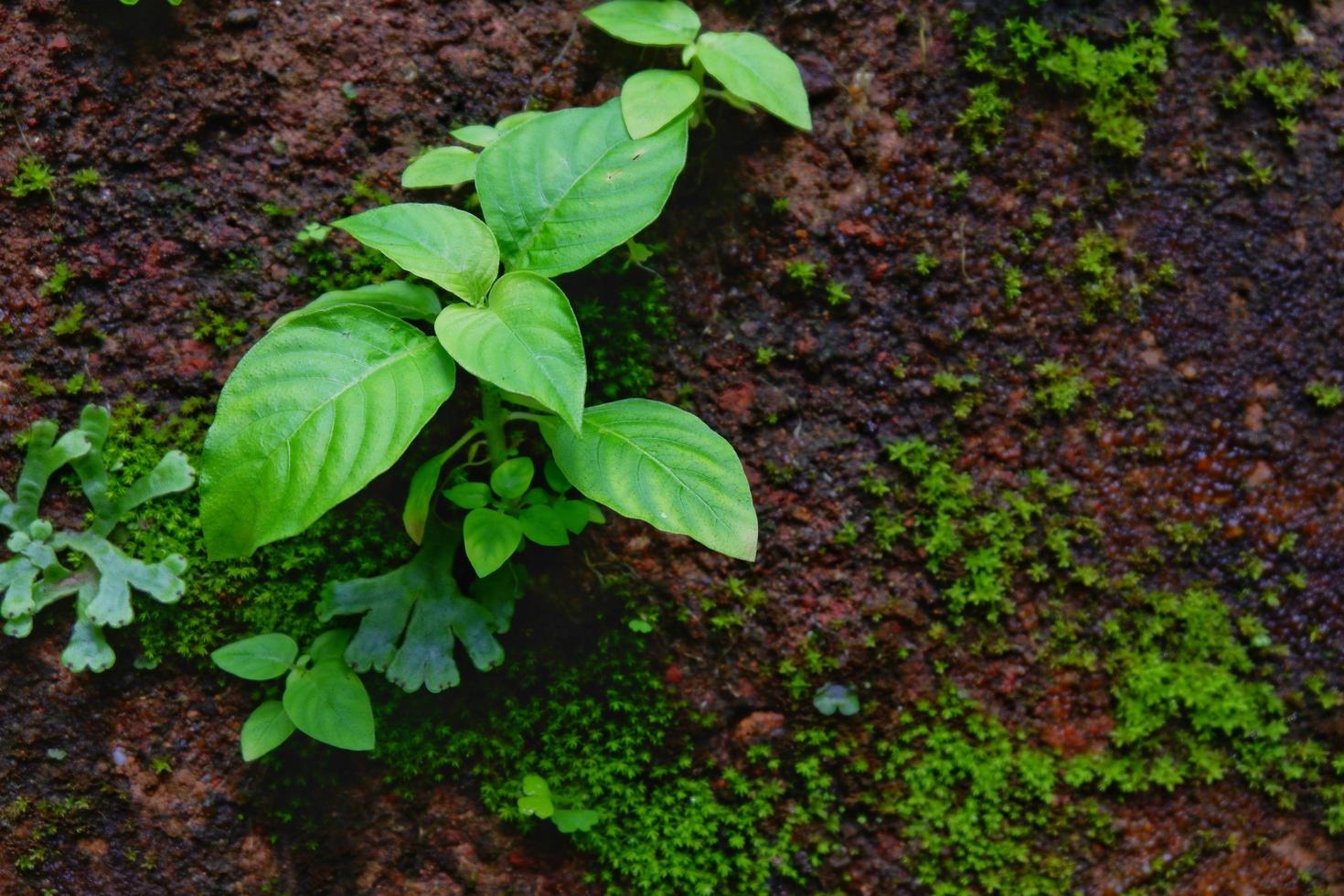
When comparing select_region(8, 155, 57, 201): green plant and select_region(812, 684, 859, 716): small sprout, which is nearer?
select_region(8, 155, 57, 201): green plant

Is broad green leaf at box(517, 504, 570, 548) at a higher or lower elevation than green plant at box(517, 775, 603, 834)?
higher

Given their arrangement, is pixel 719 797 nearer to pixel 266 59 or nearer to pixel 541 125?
pixel 541 125

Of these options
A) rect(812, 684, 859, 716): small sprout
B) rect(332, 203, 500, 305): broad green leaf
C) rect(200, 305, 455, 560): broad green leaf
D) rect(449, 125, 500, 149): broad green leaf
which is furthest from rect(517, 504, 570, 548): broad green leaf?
rect(449, 125, 500, 149): broad green leaf

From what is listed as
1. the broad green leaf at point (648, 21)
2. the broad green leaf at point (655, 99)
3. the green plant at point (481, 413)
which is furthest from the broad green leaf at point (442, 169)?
the broad green leaf at point (648, 21)

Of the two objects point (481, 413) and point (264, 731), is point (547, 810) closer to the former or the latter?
point (264, 731)

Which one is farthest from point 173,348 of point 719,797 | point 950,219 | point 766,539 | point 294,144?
point 950,219

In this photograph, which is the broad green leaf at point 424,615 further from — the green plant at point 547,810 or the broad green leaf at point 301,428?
the broad green leaf at point 301,428

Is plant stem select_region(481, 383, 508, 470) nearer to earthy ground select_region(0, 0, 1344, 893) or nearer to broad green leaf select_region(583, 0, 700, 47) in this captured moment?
earthy ground select_region(0, 0, 1344, 893)
